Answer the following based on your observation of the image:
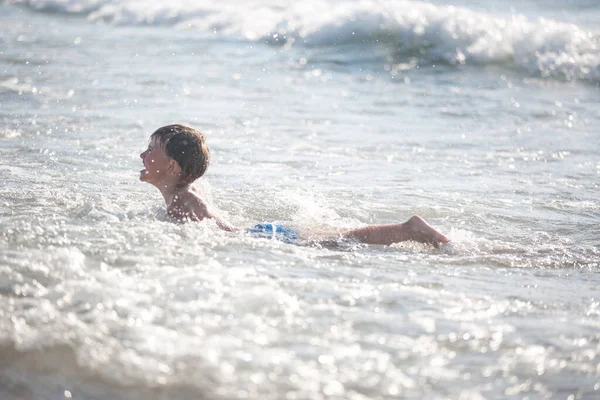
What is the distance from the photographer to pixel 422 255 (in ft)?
17.2

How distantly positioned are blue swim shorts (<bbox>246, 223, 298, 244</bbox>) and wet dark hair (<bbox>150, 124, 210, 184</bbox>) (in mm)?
657

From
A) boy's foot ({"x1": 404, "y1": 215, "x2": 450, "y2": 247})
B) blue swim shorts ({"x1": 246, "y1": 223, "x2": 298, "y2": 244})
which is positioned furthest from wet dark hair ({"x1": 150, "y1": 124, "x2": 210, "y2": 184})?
boy's foot ({"x1": 404, "y1": 215, "x2": 450, "y2": 247})

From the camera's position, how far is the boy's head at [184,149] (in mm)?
5859

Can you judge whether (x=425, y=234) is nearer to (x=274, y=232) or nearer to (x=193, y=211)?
(x=274, y=232)

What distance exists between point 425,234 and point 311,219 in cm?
100

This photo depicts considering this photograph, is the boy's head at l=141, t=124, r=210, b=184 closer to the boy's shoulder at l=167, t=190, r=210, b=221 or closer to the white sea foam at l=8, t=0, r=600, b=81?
the boy's shoulder at l=167, t=190, r=210, b=221

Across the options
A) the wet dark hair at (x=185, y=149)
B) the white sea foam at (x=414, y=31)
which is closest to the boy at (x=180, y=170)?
the wet dark hair at (x=185, y=149)

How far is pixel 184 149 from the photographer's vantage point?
231 inches

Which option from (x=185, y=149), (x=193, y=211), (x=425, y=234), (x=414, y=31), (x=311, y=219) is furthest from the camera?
(x=414, y=31)

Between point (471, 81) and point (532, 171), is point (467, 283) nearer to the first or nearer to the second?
point (532, 171)

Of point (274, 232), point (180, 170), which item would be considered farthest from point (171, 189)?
point (274, 232)

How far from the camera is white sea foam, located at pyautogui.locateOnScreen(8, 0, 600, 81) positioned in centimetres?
1419

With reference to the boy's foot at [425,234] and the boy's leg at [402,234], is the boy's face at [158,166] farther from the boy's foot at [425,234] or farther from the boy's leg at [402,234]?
the boy's foot at [425,234]

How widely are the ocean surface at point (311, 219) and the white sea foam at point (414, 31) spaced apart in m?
0.09
